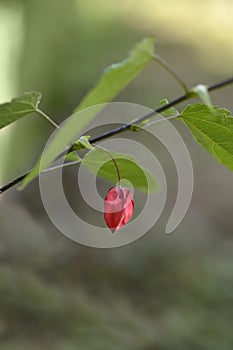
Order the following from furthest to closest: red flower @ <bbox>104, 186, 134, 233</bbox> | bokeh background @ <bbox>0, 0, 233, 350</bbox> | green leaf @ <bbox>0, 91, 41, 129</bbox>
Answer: bokeh background @ <bbox>0, 0, 233, 350</bbox> → red flower @ <bbox>104, 186, 134, 233</bbox> → green leaf @ <bbox>0, 91, 41, 129</bbox>

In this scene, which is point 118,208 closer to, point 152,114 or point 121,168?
point 121,168

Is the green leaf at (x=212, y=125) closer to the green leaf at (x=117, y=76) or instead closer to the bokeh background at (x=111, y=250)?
the green leaf at (x=117, y=76)

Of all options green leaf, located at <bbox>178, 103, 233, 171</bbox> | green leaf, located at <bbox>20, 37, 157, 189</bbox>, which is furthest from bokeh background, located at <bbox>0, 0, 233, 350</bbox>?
green leaf, located at <bbox>20, 37, 157, 189</bbox>

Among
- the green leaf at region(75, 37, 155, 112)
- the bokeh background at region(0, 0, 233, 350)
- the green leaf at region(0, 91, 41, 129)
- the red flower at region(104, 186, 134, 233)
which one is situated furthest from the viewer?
the bokeh background at region(0, 0, 233, 350)

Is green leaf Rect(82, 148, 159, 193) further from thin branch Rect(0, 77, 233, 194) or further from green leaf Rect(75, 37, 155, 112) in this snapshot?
green leaf Rect(75, 37, 155, 112)

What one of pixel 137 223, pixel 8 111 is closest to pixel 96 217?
pixel 137 223

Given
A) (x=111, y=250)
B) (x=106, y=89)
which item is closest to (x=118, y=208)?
(x=106, y=89)

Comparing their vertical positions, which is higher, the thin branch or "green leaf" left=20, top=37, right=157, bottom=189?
the thin branch
